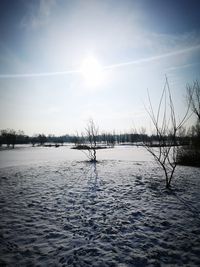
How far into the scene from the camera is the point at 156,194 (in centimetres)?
609

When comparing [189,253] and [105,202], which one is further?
[105,202]

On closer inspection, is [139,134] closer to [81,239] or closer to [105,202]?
[105,202]

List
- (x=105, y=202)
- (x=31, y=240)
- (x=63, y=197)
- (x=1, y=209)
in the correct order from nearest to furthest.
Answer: (x=31, y=240), (x=1, y=209), (x=105, y=202), (x=63, y=197)

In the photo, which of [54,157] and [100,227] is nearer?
[100,227]

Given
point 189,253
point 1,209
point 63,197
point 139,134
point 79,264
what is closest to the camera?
point 79,264

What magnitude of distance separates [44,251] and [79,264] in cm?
78

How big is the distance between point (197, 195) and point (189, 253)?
144 inches

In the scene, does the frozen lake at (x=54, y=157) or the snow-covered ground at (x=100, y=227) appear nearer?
the snow-covered ground at (x=100, y=227)

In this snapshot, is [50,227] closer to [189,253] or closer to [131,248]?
[131,248]

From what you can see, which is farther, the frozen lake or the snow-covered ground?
the frozen lake

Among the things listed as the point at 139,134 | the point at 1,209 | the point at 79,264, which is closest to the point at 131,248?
the point at 79,264

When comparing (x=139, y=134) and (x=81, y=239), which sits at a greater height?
(x=139, y=134)

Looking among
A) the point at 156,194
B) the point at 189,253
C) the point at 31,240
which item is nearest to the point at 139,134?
the point at 156,194

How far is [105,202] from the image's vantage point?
5.33 m
